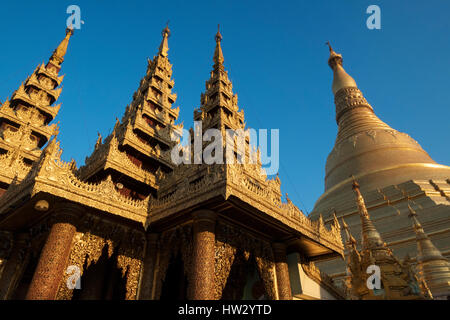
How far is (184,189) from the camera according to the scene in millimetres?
10336

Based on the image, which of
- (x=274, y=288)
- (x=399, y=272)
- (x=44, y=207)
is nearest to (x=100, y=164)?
(x=44, y=207)

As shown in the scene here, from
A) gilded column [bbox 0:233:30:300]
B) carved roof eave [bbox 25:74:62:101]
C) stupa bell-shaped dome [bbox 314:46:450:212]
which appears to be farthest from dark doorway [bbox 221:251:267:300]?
carved roof eave [bbox 25:74:62:101]

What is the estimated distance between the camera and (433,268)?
1452cm

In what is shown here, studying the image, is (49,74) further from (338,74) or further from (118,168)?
(338,74)

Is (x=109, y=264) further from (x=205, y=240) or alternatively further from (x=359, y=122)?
(x=359, y=122)

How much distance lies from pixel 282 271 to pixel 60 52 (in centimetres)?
2896

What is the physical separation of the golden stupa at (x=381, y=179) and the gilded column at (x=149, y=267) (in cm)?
1302

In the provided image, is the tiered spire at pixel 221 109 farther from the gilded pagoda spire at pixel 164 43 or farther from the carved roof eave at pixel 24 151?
the carved roof eave at pixel 24 151

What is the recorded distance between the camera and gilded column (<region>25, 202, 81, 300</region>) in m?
8.29

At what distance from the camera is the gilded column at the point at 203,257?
8641 mm

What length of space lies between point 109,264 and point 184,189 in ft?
19.3

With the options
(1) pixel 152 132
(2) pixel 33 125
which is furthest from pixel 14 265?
(2) pixel 33 125
